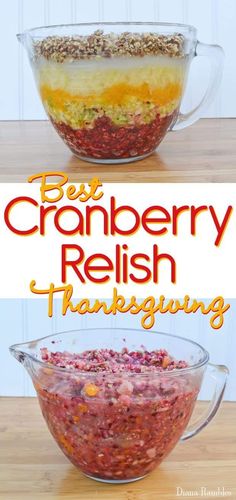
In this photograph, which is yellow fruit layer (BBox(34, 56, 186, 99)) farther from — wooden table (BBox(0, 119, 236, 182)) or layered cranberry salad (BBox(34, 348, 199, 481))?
layered cranberry salad (BBox(34, 348, 199, 481))

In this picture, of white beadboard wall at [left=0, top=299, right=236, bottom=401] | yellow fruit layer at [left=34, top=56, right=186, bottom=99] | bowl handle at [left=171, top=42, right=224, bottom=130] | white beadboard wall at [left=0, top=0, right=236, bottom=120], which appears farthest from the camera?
white beadboard wall at [left=0, top=299, right=236, bottom=401]

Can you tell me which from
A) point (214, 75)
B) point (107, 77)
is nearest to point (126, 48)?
point (107, 77)

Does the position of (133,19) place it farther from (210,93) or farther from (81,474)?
(81,474)

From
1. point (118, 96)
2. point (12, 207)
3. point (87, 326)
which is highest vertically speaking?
point (118, 96)

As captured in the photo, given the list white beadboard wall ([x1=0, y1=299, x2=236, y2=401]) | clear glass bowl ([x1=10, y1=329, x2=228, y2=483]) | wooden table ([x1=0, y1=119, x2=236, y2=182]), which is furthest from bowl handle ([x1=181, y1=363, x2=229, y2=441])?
white beadboard wall ([x1=0, y1=299, x2=236, y2=401])

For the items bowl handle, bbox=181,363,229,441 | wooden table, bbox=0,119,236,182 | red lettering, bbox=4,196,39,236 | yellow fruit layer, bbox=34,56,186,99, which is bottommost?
bowl handle, bbox=181,363,229,441

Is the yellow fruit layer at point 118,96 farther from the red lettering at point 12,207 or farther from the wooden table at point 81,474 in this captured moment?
the wooden table at point 81,474

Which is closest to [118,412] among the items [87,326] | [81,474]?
[81,474]
